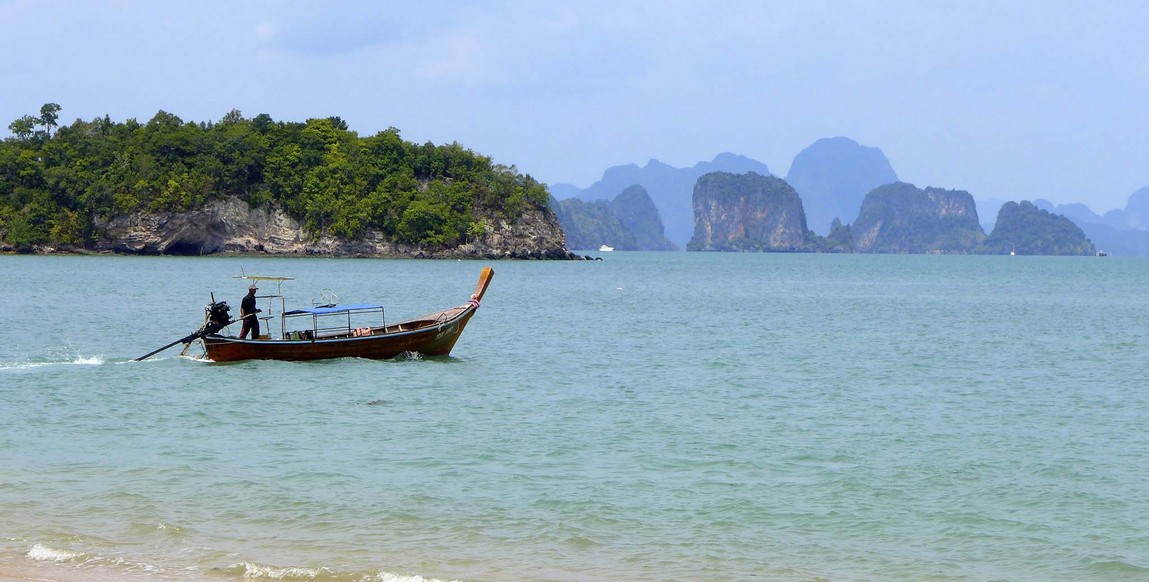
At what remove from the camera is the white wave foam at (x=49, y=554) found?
35.8 ft

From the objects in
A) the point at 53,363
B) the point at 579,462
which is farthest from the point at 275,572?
the point at 53,363

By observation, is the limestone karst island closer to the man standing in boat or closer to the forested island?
the forested island

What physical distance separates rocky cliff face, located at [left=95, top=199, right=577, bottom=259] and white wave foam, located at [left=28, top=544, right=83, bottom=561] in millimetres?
98233

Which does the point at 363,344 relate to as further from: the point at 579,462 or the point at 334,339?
the point at 579,462

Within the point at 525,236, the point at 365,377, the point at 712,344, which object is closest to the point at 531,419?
the point at 365,377

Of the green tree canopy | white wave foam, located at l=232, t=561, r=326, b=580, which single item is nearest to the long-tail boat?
white wave foam, located at l=232, t=561, r=326, b=580

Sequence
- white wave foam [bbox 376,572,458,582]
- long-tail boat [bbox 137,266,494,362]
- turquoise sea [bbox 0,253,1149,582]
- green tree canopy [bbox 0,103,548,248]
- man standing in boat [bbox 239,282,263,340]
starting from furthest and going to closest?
green tree canopy [bbox 0,103,548,248] < man standing in boat [bbox 239,282,263,340] < long-tail boat [bbox 137,266,494,362] < turquoise sea [bbox 0,253,1149,582] < white wave foam [bbox 376,572,458,582]

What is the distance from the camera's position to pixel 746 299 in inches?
2339

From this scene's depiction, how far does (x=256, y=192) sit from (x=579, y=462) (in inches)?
3872

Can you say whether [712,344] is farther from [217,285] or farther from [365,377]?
[217,285]

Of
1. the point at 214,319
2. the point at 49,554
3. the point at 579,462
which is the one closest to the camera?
the point at 49,554

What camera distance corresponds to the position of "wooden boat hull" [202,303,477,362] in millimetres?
25281

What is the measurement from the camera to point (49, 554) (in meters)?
11.0

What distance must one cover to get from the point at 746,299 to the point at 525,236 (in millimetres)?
58445
